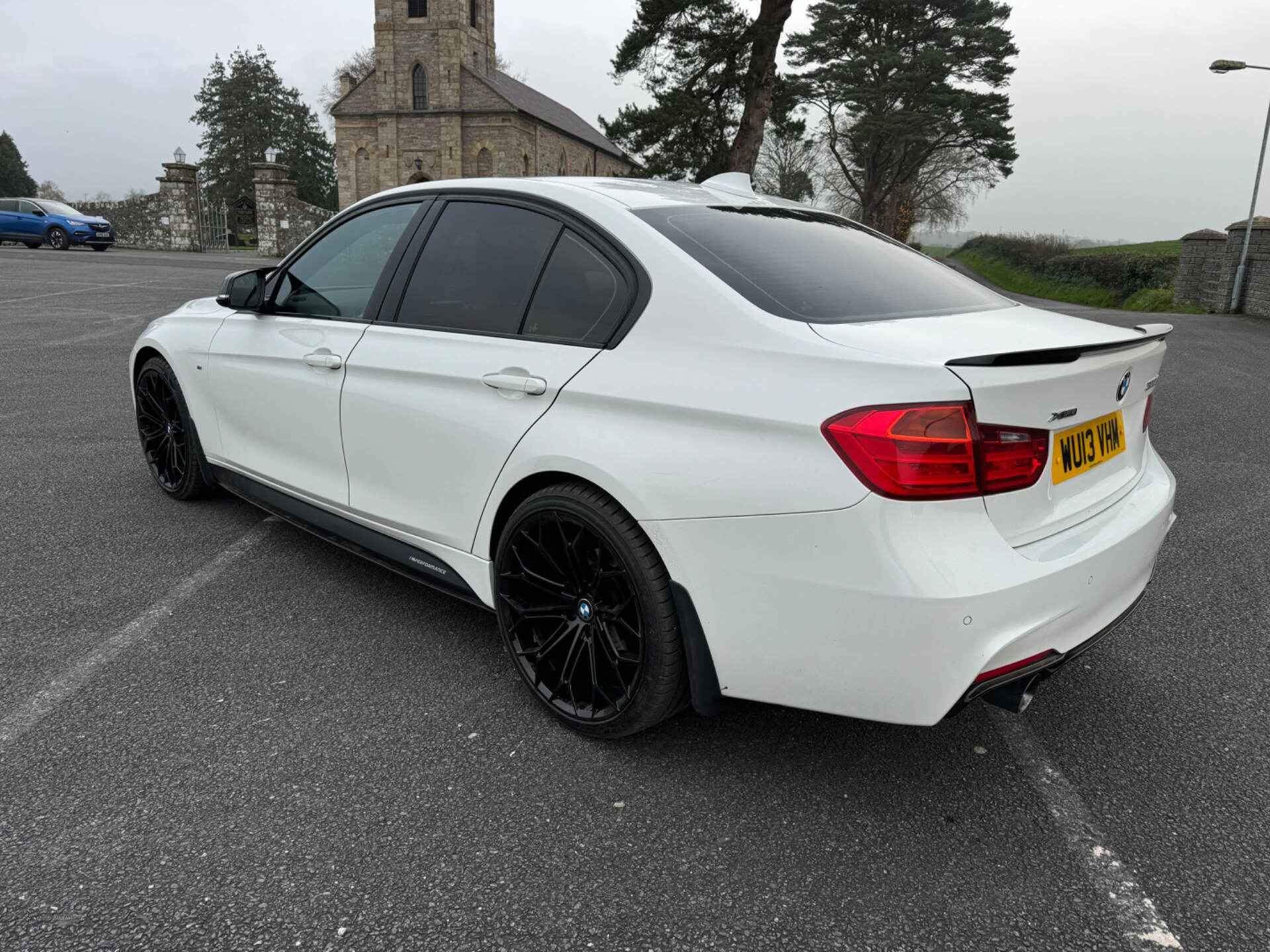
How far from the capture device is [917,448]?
199 centimetres

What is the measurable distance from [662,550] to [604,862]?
76cm

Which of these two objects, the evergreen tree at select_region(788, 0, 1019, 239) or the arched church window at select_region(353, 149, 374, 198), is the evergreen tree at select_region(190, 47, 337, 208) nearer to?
the arched church window at select_region(353, 149, 374, 198)

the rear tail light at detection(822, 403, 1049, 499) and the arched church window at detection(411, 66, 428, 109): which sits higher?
the arched church window at detection(411, 66, 428, 109)

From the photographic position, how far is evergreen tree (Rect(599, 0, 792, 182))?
65.1 feet

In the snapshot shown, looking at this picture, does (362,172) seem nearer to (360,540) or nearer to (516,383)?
(360,540)

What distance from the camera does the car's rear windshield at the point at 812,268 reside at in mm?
2459

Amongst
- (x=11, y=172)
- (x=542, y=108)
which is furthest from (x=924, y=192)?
(x=11, y=172)

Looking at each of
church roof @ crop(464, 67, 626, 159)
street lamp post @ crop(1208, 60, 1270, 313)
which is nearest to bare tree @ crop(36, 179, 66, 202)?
church roof @ crop(464, 67, 626, 159)

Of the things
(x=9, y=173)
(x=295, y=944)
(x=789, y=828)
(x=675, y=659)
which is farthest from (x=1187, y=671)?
(x=9, y=173)

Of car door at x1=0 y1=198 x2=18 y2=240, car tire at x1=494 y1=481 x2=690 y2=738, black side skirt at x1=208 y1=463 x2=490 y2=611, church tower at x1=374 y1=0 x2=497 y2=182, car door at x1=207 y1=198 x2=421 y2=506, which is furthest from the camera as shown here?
church tower at x1=374 y1=0 x2=497 y2=182

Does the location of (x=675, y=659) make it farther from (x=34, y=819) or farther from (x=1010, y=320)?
(x=34, y=819)

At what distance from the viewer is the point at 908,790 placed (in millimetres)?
2477

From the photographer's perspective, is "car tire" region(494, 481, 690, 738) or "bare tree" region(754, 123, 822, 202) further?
"bare tree" region(754, 123, 822, 202)

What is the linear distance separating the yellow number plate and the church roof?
A: 45270mm
